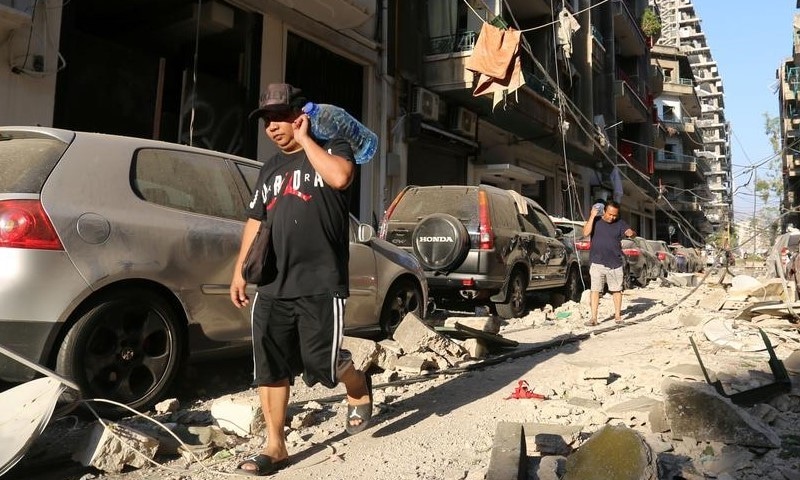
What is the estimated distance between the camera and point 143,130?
9.38 metres

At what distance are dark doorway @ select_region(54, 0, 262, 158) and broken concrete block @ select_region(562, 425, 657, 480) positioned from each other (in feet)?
25.6

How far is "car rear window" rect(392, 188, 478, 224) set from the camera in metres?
8.23

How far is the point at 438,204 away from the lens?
858 centimetres

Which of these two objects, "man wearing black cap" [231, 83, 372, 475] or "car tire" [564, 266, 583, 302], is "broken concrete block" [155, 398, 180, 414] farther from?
"car tire" [564, 266, 583, 302]

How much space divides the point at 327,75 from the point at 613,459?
36.1ft

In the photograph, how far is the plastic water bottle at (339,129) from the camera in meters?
2.91

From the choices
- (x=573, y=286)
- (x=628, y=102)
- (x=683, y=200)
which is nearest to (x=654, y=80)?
(x=628, y=102)

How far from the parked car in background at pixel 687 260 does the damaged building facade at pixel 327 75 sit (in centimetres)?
635

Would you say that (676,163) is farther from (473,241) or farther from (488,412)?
(488,412)

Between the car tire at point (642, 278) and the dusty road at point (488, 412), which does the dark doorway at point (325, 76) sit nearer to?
the dusty road at point (488, 412)

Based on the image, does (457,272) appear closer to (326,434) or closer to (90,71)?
(326,434)

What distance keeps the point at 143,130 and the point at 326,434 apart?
24.6 ft

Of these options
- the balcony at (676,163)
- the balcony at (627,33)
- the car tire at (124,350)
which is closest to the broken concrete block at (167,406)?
the car tire at (124,350)

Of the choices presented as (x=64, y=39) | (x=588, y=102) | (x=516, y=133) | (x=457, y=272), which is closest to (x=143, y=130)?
(x=64, y=39)
